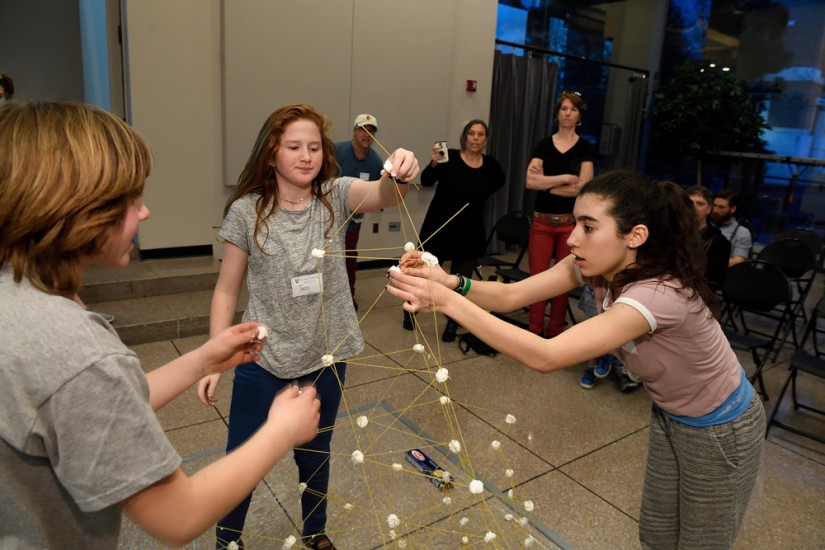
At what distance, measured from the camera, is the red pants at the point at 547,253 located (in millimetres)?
4227

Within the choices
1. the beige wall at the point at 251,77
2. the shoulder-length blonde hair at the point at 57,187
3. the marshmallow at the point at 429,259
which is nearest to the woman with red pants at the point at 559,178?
the beige wall at the point at 251,77

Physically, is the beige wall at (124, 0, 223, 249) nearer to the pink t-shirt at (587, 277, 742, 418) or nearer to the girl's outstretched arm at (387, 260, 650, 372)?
the girl's outstretched arm at (387, 260, 650, 372)

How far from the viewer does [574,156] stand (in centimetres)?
418

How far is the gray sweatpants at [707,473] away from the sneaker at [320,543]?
116 centimetres

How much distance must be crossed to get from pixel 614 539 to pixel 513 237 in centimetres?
366

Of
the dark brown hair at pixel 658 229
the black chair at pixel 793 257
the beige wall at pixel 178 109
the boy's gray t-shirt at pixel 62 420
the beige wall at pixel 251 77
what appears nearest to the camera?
the boy's gray t-shirt at pixel 62 420

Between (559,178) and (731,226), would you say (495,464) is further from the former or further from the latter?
(731,226)

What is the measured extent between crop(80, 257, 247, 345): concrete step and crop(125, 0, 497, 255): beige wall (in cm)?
39

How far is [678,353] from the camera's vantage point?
4.86 feet

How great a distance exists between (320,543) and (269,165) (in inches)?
53.6

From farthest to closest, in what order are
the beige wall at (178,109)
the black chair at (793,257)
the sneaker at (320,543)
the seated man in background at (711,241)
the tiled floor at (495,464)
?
the black chair at (793,257), the beige wall at (178,109), the seated man in background at (711,241), the tiled floor at (495,464), the sneaker at (320,543)

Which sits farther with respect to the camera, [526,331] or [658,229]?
[658,229]

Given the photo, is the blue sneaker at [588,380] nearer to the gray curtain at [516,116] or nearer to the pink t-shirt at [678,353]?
the pink t-shirt at [678,353]

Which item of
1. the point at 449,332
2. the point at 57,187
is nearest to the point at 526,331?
the point at 57,187
